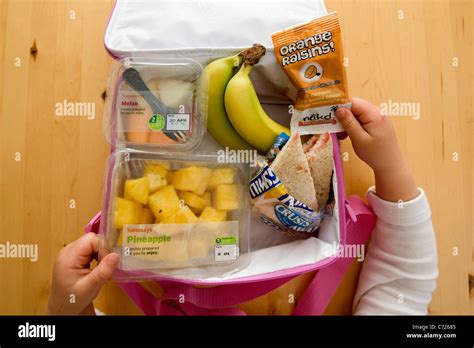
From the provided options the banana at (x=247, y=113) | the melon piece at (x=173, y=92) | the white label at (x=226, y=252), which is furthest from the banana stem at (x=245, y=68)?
the white label at (x=226, y=252)

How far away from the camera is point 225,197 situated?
67 cm

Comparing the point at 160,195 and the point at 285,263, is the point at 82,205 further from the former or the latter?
the point at 285,263

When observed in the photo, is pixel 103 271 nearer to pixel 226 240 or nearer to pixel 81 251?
pixel 81 251

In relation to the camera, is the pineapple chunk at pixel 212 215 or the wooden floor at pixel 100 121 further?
the wooden floor at pixel 100 121

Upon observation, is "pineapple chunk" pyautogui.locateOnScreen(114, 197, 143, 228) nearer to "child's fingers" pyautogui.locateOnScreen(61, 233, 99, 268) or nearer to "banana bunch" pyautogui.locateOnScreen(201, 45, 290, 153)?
"child's fingers" pyautogui.locateOnScreen(61, 233, 99, 268)

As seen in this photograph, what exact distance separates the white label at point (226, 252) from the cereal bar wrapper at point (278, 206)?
0.29ft

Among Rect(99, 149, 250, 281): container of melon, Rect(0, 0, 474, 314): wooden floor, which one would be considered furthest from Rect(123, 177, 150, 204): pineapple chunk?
Rect(0, 0, 474, 314): wooden floor

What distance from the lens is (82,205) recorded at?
31.2 inches

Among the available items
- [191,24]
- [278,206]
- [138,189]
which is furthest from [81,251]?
[191,24]

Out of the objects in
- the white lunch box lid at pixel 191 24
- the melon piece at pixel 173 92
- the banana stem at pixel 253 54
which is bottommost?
the melon piece at pixel 173 92

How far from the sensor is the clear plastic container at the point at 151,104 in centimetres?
67

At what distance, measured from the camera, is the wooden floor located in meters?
0.79

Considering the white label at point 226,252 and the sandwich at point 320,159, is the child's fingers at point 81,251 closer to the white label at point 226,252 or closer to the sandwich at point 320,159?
the white label at point 226,252

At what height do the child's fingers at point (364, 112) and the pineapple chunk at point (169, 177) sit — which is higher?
the child's fingers at point (364, 112)
